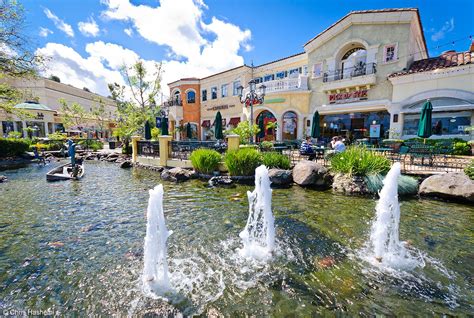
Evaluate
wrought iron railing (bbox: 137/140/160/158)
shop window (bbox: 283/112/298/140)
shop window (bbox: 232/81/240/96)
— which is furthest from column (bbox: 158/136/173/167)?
shop window (bbox: 232/81/240/96)

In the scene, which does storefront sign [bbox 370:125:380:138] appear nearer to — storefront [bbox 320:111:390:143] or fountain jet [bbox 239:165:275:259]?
storefront [bbox 320:111:390:143]

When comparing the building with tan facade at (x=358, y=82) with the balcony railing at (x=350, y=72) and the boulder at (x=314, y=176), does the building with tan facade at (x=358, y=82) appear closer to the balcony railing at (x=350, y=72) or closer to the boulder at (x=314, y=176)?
the balcony railing at (x=350, y=72)

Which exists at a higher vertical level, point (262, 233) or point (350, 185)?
point (350, 185)

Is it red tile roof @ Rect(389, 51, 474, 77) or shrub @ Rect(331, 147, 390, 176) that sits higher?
red tile roof @ Rect(389, 51, 474, 77)

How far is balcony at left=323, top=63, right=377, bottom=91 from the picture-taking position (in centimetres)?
1589

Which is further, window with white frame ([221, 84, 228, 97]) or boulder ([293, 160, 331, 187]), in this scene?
window with white frame ([221, 84, 228, 97])

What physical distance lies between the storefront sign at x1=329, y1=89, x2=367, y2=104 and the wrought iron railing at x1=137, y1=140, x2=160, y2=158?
14.0 m

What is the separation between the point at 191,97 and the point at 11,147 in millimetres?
18408

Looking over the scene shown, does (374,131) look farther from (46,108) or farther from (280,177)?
(46,108)

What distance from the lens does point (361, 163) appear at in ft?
28.2

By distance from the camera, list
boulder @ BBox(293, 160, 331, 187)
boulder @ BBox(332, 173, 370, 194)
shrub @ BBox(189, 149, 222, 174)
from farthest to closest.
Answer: shrub @ BBox(189, 149, 222, 174)
boulder @ BBox(293, 160, 331, 187)
boulder @ BBox(332, 173, 370, 194)

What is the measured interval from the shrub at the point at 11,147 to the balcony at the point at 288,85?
68.3ft

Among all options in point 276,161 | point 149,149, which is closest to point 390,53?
point 276,161

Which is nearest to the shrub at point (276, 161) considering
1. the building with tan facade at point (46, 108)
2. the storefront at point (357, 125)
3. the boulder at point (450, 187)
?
the boulder at point (450, 187)
